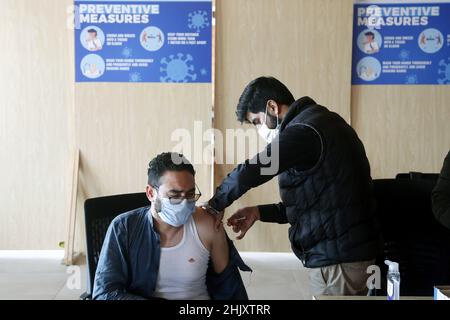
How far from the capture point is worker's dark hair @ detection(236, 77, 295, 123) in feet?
5.67

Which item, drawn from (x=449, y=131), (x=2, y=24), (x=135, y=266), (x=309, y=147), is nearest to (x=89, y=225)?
(x=135, y=266)

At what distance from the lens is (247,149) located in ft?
11.9

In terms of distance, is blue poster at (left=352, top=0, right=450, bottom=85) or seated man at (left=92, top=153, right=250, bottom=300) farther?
blue poster at (left=352, top=0, right=450, bottom=85)

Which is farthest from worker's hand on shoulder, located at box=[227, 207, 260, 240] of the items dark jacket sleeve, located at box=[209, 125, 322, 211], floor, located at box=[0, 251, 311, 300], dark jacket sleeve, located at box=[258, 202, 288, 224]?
floor, located at box=[0, 251, 311, 300]

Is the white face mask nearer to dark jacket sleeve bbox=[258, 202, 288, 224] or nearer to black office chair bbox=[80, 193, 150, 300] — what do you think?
dark jacket sleeve bbox=[258, 202, 288, 224]

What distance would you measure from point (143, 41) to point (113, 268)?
255cm

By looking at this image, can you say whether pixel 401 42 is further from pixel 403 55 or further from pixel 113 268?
pixel 113 268

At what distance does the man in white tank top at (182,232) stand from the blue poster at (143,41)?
2.16 meters

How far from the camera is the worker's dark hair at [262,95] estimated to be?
173 cm

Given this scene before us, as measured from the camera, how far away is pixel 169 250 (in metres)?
1.49

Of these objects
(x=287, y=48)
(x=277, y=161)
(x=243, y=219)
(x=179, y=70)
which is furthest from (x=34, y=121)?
(x=277, y=161)

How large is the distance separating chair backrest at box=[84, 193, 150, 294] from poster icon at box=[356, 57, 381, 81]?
8.03 feet

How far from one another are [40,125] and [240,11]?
1820 mm

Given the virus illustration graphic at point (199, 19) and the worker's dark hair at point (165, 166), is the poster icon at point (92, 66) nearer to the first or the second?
the virus illustration graphic at point (199, 19)
